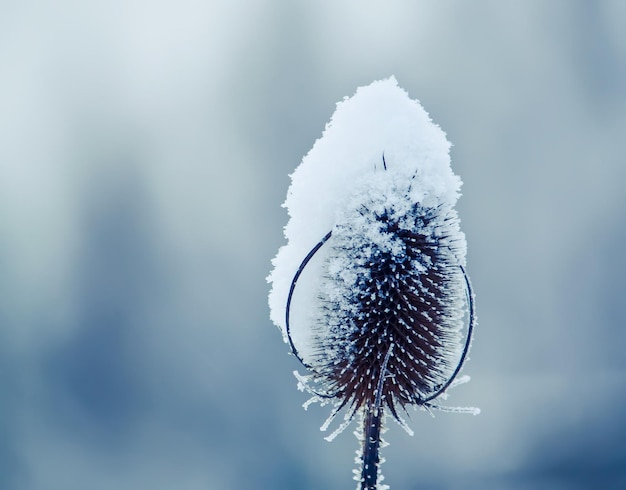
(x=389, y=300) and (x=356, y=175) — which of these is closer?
(x=356, y=175)

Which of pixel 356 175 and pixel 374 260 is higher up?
pixel 356 175

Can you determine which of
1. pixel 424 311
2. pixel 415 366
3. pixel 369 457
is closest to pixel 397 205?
pixel 424 311

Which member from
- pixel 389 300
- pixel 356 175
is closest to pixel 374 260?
pixel 389 300

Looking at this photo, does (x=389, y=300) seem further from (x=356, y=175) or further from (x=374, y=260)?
(x=356, y=175)

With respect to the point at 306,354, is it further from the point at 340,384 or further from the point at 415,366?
the point at 415,366
